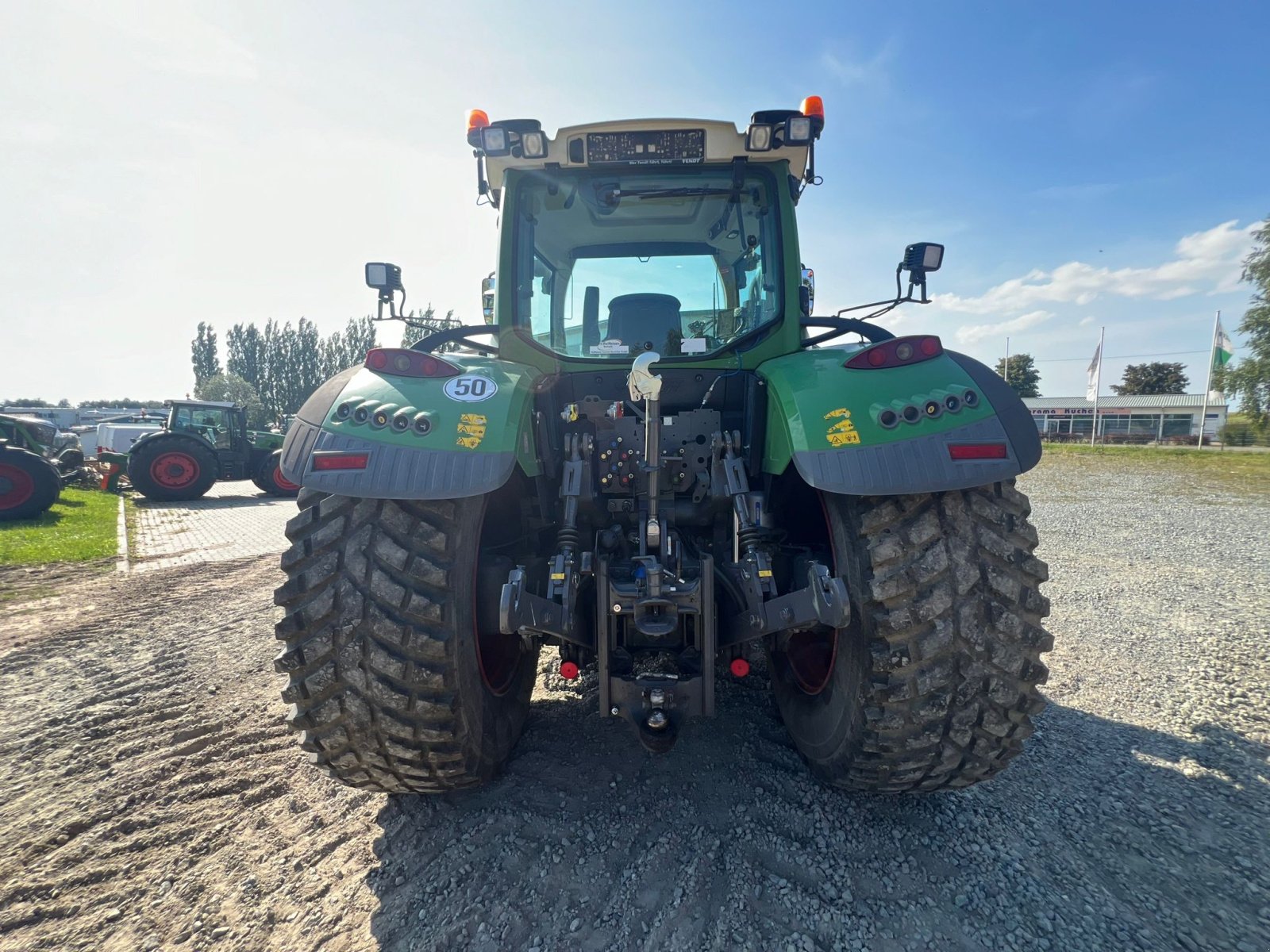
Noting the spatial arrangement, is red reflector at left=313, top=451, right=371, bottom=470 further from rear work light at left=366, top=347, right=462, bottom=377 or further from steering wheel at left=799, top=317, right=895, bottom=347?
steering wheel at left=799, top=317, right=895, bottom=347

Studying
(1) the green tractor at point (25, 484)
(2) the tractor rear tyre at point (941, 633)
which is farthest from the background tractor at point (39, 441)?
(2) the tractor rear tyre at point (941, 633)

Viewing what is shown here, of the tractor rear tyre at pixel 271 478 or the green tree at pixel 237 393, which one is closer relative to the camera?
the tractor rear tyre at pixel 271 478

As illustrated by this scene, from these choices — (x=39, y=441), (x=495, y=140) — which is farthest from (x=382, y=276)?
(x=39, y=441)

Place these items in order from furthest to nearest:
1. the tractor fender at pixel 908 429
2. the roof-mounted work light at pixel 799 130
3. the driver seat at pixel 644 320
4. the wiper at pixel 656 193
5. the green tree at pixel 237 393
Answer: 1. the green tree at pixel 237 393
2. the driver seat at pixel 644 320
3. the wiper at pixel 656 193
4. the roof-mounted work light at pixel 799 130
5. the tractor fender at pixel 908 429

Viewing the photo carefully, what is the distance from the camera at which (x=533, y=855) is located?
204 centimetres

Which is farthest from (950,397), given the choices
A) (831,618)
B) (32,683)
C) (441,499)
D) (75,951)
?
(32,683)

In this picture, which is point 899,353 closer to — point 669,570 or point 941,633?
point 941,633

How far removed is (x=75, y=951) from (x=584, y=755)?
1612mm

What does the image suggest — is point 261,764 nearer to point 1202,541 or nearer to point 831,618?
point 831,618

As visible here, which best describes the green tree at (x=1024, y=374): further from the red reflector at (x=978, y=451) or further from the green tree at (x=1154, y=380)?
the red reflector at (x=978, y=451)

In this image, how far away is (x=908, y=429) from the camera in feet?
5.98

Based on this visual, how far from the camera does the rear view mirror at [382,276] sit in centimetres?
307

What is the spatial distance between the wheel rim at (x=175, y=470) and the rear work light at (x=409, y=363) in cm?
1339

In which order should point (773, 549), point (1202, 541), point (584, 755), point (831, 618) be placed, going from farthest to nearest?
point (1202, 541)
point (584, 755)
point (773, 549)
point (831, 618)
